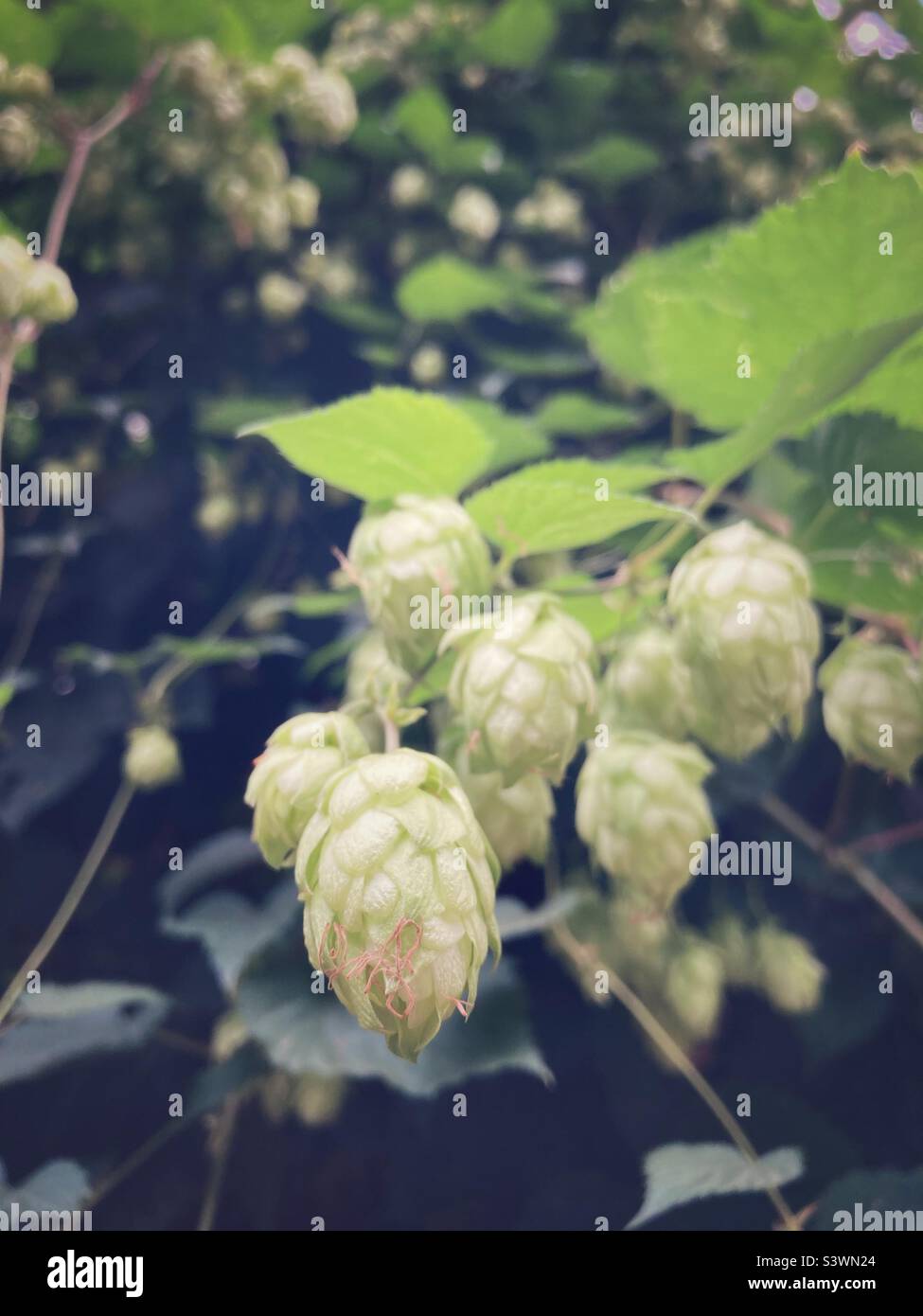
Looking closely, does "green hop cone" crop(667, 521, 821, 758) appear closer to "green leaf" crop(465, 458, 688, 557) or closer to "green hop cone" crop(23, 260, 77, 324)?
"green leaf" crop(465, 458, 688, 557)

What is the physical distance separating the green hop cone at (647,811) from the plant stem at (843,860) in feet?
1.57

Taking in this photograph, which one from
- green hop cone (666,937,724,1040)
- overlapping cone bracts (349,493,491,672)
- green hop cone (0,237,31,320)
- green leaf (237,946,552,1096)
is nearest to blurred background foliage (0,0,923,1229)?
green leaf (237,946,552,1096)

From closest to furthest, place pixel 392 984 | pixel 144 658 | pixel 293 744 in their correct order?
pixel 392 984 < pixel 293 744 < pixel 144 658

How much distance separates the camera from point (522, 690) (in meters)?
0.47

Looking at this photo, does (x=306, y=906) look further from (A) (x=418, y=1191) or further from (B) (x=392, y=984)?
(A) (x=418, y=1191)

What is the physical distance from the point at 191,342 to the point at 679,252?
2.11 feet

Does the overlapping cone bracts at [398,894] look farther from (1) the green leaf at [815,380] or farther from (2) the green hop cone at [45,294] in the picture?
(2) the green hop cone at [45,294]

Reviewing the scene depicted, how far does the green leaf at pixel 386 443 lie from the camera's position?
0.54m

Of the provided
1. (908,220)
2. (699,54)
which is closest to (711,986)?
(908,220)

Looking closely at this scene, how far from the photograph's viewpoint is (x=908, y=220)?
0.50 meters

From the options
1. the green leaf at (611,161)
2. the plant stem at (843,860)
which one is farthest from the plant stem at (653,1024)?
the green leaf at (611,161)

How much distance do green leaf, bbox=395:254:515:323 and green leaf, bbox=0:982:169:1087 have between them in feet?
2.74

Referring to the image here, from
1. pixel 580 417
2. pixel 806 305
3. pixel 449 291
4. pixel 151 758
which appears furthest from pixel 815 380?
pixel 151 758

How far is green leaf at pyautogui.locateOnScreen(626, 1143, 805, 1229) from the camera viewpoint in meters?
0.70
